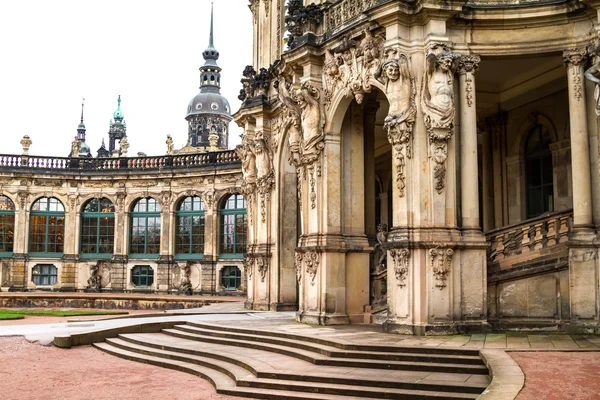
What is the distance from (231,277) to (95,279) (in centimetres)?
728

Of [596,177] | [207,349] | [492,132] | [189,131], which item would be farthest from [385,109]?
[189,131]

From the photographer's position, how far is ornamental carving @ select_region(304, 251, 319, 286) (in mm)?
15812

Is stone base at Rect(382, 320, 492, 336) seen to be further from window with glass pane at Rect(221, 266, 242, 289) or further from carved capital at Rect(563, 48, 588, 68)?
window with glass pane at Rect(221, 266, 242, 289)

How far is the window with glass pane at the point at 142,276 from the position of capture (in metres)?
35.2

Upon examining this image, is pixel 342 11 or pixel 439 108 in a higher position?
pixel 342 11

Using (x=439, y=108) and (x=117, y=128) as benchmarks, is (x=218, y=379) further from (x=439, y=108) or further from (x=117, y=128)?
(x=117, y=128)

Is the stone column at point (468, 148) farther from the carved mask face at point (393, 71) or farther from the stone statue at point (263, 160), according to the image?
the stone statue at point (263, 160)

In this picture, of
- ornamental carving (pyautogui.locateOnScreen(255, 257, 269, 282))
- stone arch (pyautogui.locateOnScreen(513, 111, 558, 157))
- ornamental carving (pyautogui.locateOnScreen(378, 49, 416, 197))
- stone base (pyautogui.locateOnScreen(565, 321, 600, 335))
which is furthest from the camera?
ornamental carving (pyautogui.locateOnScreen(255, 257, 269, 282))

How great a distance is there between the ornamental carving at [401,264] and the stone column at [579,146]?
314cm

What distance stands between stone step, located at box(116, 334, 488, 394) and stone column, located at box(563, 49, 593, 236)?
526 centimetres

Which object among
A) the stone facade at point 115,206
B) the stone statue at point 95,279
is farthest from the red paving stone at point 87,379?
the stone statue at point 95,279

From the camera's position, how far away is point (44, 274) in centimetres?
3566

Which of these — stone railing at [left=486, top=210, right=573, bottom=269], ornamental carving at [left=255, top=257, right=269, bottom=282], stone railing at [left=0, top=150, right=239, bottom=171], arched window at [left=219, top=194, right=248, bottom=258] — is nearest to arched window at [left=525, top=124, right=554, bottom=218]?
stone railing at [left=486, top=210, right=573, bottom=269]

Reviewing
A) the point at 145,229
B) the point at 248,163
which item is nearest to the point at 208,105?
the point at 145,229
